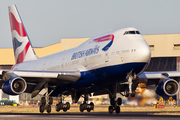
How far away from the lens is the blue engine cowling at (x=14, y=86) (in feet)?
104

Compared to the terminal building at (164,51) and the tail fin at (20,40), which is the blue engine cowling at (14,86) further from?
the terminal building at (164,51)

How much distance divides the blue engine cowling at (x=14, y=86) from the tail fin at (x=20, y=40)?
13581 mm

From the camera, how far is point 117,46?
29984 millimetres

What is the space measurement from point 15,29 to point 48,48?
2009 inches

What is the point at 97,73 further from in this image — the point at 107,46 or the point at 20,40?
the point at 20,40

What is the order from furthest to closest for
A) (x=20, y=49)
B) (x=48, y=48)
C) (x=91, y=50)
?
(x=48, y=48), (x=20, y=49), (x=91, y=50)

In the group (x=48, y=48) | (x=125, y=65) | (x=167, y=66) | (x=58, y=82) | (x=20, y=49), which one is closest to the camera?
(x=125, y=65)

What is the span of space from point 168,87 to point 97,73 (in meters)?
8.82

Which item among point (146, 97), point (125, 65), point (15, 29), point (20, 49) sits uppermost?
point (15, 29)

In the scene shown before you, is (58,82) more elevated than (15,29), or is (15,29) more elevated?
(15,29)

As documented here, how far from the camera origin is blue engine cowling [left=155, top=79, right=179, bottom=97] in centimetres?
3536

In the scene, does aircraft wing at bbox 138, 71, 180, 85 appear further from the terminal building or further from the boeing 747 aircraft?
the terminal building

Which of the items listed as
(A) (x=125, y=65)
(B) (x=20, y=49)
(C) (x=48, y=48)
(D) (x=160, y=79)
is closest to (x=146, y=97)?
(D) (x=160, y=79)

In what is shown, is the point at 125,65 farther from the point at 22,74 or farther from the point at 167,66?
the point at 167,66
